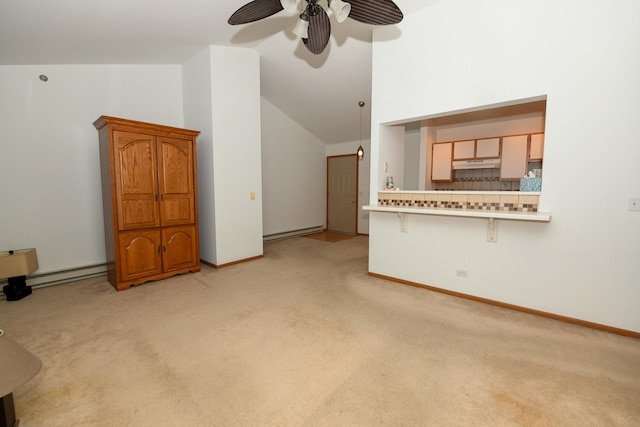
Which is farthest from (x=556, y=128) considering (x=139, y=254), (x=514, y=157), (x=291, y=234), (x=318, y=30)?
(x=291, y=234)

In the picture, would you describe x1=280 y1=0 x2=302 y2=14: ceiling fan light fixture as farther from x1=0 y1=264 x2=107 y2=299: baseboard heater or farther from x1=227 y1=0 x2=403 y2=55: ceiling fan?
x1=0 y1=264 x2=107 y2=299: baseboard heater

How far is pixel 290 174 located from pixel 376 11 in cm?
477

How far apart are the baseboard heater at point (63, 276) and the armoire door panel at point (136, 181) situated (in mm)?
1179

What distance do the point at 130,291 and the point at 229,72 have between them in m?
3.30

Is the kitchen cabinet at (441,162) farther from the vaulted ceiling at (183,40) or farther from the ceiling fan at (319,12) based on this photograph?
the ceiling fan at (319,12)

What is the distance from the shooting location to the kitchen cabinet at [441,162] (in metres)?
5.69

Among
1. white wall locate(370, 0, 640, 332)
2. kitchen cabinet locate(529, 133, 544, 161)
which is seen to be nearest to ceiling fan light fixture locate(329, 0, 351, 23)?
white wall locate(370, 0, 640, 332)

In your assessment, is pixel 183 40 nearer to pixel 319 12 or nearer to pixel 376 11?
pixel 319 12

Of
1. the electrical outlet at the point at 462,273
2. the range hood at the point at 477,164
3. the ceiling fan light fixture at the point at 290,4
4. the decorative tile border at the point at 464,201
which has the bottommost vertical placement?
the electrical outlet at the point at 462,273

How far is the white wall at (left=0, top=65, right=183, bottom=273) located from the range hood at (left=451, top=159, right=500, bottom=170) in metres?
5.61

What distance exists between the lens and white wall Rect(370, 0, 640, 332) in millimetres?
2303

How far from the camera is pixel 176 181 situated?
3.78 metres

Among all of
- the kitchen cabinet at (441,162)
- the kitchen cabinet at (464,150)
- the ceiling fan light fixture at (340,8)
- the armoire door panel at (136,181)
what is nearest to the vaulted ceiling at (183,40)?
the ceiling fan light fixture at (340,8)

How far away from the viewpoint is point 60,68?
143 inches
